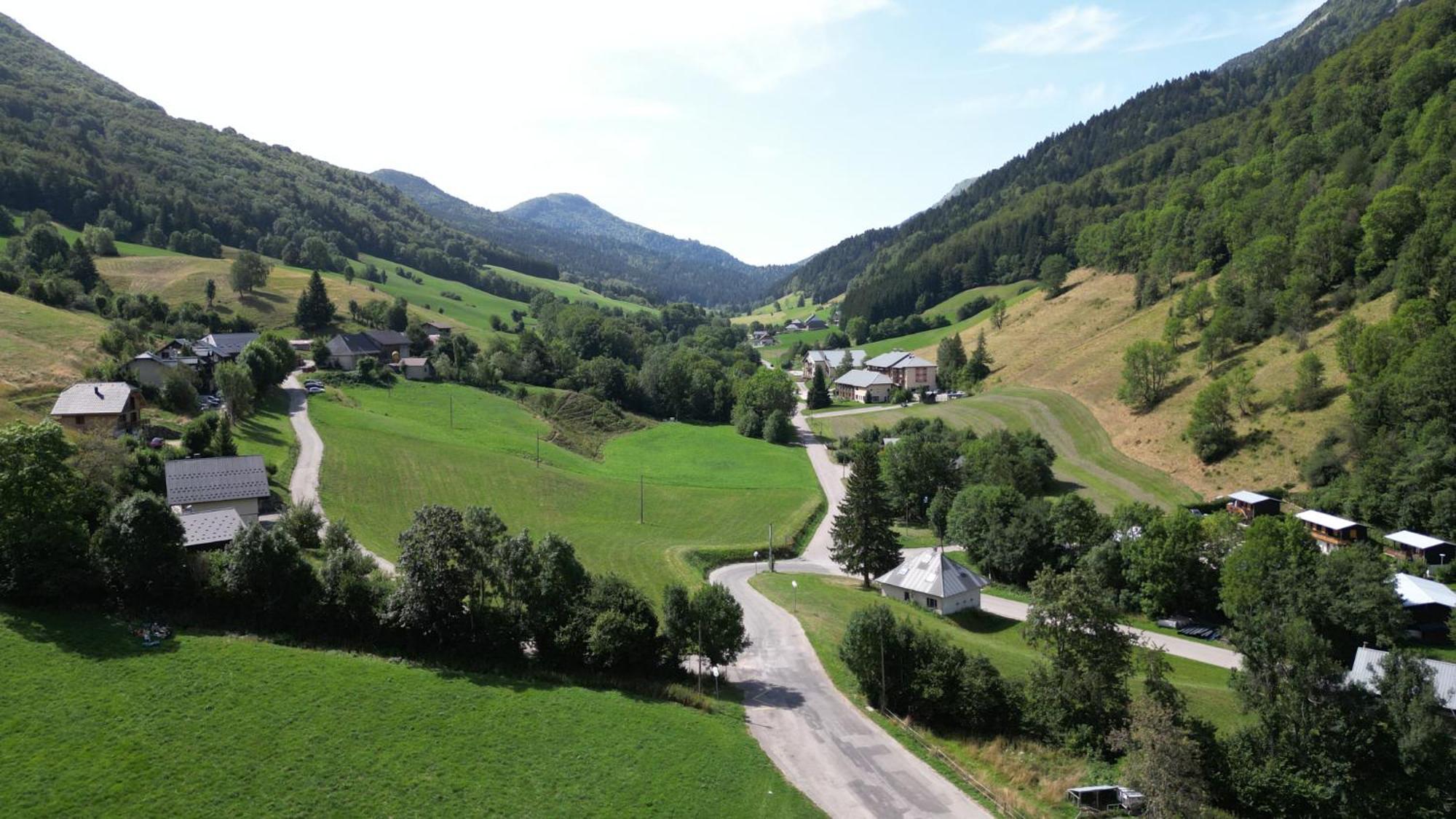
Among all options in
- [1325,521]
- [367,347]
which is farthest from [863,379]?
[1325,521]

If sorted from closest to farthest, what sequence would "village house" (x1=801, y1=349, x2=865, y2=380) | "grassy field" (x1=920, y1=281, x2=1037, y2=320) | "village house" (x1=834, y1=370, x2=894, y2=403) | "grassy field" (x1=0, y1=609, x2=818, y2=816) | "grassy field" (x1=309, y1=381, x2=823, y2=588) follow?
"grassy field" (x1=0, y1=609, x2=818, y2=816), "grassy field" (x1=309, y1=381, x2=823, y2=588), "village house" (x1=834, y1=370, x2=894, y2=403), "village house" (x1=801, y1=349, x2=865, y2=380), "grassy field" (x1=920, y1=281, x2=1037, y2=320)

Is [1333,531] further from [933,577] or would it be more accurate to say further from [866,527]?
[866,527]

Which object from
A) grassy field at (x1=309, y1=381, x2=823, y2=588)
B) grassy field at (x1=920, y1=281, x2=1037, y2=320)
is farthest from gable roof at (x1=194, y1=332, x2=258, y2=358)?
grassy field at (x1=920, y1=281, x2=1037, y2=320)

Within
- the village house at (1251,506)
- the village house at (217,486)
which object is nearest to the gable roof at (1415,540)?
the village house at (1251,506)

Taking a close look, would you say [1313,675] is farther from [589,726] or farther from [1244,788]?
[589,726]

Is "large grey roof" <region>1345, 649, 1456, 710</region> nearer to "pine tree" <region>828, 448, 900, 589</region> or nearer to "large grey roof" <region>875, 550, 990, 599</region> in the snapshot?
"large grey roof" <region>875, 550, 990, 599</region>

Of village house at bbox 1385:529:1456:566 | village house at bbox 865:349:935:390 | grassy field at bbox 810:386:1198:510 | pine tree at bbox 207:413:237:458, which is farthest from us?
village house at bbox 865:349:935:390
